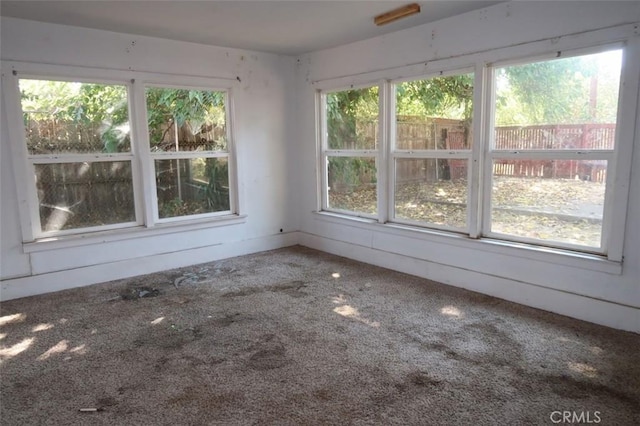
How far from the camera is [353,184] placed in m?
5.07

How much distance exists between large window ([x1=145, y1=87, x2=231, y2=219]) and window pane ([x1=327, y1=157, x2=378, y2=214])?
1320 millimetres

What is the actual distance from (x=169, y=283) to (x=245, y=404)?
2283mm

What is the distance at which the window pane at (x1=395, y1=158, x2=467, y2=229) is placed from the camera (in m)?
3.96

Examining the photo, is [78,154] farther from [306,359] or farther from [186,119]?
[306,359]

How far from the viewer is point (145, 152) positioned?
14.5ft

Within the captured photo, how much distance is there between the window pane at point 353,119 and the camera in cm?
470

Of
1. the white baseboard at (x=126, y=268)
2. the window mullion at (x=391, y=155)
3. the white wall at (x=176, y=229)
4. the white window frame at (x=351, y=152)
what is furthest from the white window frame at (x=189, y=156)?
the window mullion at (x=391, y=155)

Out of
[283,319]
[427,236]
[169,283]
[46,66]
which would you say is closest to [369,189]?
[427,236]

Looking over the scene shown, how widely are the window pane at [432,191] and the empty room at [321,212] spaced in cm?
2

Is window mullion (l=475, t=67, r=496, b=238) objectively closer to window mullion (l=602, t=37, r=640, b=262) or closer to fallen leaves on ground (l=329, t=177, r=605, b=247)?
fallen leaves on ground (l=329, t=177, r=605, b=247)

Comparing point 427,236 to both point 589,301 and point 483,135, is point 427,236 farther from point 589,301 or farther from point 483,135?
point 589,301

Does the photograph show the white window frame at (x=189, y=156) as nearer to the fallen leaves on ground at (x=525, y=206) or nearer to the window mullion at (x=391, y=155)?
the window mullion at (x=391, y=155)

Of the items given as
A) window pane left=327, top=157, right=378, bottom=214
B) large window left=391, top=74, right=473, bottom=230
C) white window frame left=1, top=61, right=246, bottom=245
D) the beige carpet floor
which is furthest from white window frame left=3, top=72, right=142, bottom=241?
large window left=391, top=74, right=473, bottom=230

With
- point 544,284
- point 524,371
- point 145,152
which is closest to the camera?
point 524,371
